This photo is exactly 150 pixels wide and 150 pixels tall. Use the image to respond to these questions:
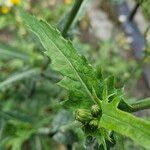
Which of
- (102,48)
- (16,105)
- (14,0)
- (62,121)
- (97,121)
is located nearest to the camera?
(97,121)

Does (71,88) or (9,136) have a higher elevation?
(9,136)

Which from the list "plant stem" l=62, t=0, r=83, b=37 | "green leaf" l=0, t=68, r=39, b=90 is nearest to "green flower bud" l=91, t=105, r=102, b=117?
"plant stem" l=62, t=0, r=83, b=37

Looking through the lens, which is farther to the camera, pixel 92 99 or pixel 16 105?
pixel 16 105

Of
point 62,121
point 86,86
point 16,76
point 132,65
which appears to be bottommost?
point 86,86

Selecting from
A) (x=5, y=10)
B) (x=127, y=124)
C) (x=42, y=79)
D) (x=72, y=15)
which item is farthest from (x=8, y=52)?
(x=5, y=10)

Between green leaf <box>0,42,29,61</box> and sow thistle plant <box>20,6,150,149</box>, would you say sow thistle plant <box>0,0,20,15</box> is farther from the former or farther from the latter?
sow thistle plant <box>20,6,150,149</box>

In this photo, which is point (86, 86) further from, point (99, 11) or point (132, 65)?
point (99, 11)

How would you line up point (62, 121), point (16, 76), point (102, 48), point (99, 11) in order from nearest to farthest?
point (62, 121)
point (16, 76)
point (102, 48)
point (99, 11)

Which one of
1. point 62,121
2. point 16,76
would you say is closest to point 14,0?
point 16,76
